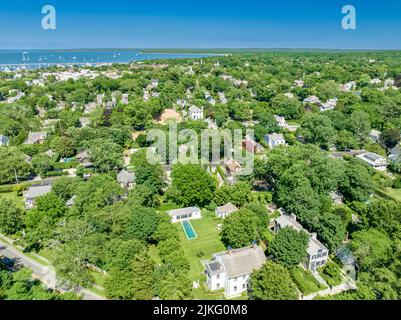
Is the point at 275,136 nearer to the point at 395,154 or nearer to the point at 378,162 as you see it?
the point at 378,162

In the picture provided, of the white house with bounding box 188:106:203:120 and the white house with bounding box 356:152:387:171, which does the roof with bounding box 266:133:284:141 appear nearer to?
the white house with bounding box 356:152:387:171

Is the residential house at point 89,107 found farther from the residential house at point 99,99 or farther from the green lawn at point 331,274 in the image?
the green lawn at point 331,274

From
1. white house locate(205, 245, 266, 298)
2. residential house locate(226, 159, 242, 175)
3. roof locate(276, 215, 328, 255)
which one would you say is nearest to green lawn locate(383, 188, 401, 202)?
roof locate(276, 215, 328, 255)

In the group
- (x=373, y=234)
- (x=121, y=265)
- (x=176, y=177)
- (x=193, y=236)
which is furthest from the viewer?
(x=176, y=177)

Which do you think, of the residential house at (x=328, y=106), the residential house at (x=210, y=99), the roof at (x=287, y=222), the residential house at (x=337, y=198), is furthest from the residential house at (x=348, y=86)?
the roof at (x=287, y=222)

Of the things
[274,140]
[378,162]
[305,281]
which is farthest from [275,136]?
[305,281]
